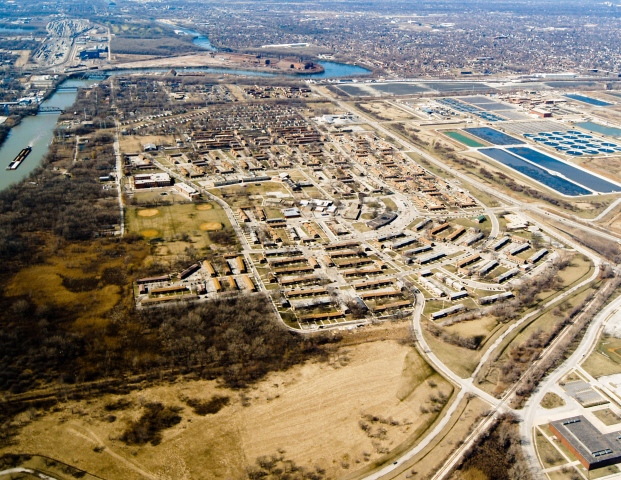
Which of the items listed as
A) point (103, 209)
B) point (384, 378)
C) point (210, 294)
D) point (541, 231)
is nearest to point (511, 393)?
point (384, 378)

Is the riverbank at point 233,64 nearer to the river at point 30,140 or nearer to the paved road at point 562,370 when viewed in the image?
the river at point 30,140

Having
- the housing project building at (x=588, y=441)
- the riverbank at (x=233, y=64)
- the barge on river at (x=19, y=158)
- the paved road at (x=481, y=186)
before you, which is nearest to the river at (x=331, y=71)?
the riverbank at (x=233, y=64)

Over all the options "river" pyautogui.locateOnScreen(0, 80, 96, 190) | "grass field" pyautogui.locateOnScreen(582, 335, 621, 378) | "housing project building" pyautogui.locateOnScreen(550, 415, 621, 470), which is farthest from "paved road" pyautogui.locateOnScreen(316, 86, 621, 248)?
"river" pyautogui.locateOnScreen(0, 80, 96, 190)

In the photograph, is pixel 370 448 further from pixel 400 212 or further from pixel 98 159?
pixel 98 159

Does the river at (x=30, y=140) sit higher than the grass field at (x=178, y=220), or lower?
higher

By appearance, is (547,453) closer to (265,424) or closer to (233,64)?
(265,424)

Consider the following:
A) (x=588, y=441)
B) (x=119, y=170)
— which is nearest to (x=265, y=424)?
(x=588, y=441)
